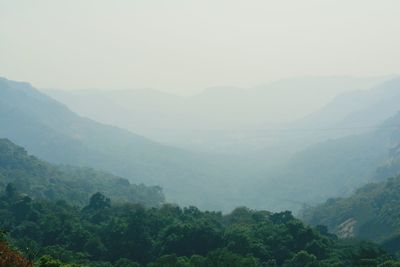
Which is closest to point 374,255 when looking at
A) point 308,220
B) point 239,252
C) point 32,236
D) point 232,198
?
point 239,252

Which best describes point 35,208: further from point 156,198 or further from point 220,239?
point 156,198

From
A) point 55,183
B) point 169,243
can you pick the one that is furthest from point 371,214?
point 55,183

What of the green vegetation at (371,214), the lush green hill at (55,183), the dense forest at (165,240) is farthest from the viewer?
the lush green hill at (55,183)

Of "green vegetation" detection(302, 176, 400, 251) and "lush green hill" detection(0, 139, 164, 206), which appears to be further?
"lush green hill" detection(0, 139, 164, 206)

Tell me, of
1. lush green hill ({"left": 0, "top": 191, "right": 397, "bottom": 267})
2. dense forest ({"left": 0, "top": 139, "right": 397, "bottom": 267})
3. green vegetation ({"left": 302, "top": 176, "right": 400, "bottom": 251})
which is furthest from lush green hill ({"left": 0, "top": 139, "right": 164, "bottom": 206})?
green vegetation ({"left": 302, "top": 176, "right": 400, "bottom": 251})

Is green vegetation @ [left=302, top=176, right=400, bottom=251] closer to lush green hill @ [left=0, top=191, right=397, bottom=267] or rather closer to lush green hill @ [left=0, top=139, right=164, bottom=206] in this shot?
lush green hill @ [left=0, top=191, right=397, bottom=267]

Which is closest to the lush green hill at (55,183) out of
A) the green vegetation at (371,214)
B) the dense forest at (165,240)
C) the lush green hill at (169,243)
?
the dense forest at (165,240)

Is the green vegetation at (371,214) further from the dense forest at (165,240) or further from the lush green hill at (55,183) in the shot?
the lush green hill at (55,183)
